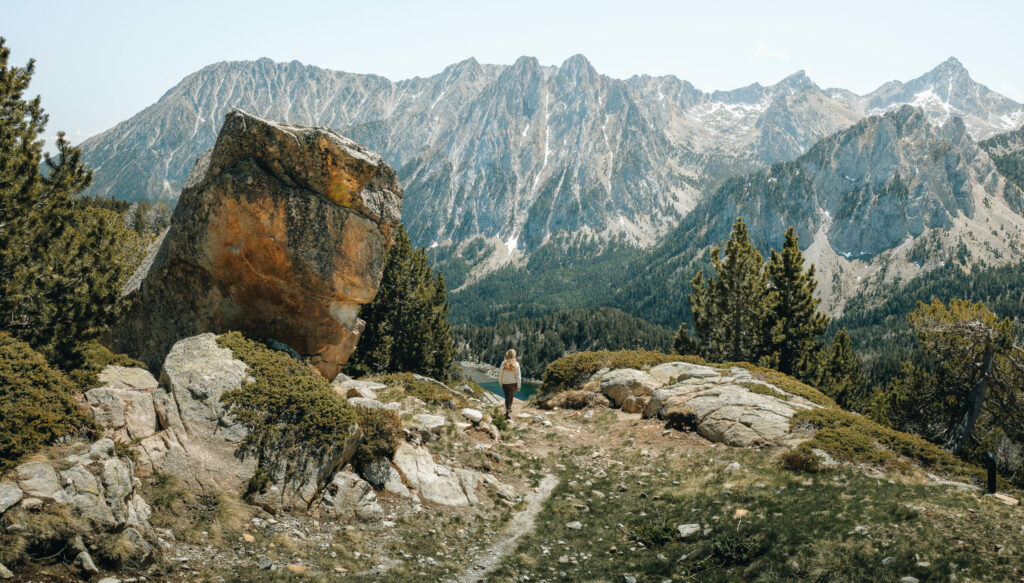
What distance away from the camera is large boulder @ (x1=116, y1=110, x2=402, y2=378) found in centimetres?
1714

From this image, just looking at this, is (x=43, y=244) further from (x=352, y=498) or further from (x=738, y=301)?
(x=738, y=301)

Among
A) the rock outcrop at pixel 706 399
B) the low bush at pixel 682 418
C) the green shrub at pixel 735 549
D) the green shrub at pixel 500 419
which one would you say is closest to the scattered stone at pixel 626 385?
the rock outcrop at pixel 706 399

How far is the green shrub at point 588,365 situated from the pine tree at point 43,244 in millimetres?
22205

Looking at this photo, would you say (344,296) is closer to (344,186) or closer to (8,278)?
(344,186)

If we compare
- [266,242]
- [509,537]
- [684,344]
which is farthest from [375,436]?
[684,344]

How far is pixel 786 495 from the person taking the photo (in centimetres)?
1364

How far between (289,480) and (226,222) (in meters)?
9.51

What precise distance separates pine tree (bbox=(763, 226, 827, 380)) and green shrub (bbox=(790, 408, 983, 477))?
24.2m

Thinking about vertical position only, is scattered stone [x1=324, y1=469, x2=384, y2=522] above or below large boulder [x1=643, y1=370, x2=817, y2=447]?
below

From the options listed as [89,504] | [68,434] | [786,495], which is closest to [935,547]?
[786,495]

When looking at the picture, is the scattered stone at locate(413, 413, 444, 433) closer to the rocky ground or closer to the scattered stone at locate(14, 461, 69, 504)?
the rocky ground

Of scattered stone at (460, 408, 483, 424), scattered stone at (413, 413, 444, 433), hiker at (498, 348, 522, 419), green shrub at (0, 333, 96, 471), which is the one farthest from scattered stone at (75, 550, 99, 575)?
hiker at (498, 348, 522, 419)

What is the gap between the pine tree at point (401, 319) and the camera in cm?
3934

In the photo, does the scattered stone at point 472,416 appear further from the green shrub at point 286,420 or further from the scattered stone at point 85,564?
the scattered stone at point 85,564
